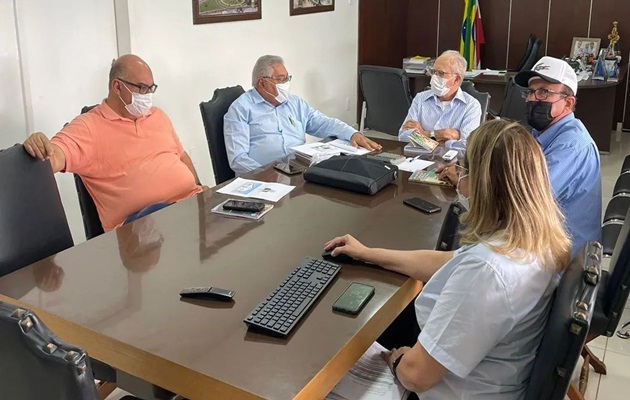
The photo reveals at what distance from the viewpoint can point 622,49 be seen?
709 cm

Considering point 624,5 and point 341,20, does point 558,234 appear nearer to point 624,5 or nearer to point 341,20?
point 341,20

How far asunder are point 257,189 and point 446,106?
5.31 feet

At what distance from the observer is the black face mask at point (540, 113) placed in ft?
8.77

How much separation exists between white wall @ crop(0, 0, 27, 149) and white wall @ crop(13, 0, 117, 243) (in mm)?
32

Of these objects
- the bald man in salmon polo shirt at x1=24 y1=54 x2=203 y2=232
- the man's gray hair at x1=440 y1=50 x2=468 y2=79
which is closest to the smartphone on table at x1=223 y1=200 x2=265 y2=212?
the bald man in salmon polo shirt at x1=24 y1=54 x2=203 y2=232

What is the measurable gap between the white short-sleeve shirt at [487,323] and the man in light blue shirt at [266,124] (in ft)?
6.26

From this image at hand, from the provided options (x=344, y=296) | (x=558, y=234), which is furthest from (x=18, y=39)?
(x=558, y=234)

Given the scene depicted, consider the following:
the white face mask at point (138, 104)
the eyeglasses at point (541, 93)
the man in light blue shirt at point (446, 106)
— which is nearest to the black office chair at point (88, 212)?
the white face mask at point (138, 104)

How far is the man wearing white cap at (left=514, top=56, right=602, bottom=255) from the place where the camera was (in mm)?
2508

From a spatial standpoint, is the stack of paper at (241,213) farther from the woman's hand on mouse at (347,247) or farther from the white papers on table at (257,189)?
the woman's hand on mouse at (347,247)

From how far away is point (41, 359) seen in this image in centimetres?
104

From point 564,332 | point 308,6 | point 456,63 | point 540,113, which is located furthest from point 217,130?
point 308,6

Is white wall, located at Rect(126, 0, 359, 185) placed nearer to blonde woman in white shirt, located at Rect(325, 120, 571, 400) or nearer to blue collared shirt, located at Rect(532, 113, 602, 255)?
blue collared shirt, located at Rect(532, 113, 602, 255)

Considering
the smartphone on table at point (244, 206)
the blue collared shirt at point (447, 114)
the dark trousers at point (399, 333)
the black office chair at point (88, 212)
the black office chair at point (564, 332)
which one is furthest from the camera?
the blue collared shirt at point (447, 114)
